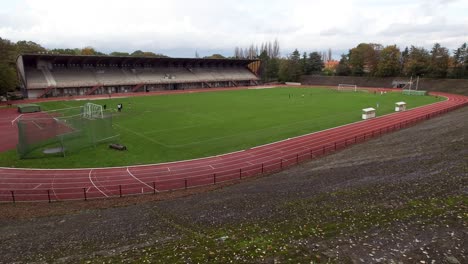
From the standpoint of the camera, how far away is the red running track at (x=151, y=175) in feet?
66.3

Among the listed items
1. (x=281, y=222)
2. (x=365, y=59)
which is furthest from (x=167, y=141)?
(x=365, y=59)

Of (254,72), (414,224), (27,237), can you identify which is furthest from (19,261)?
(254,72)

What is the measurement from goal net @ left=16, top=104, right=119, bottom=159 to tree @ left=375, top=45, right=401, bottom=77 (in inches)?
3795

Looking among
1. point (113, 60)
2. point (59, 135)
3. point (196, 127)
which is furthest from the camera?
point (113, 60)

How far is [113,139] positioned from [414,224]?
28782mm

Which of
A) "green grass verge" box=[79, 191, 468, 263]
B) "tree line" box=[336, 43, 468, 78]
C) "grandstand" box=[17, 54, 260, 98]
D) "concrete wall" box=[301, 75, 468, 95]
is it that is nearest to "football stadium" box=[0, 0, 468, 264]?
"green grass verge" box=[79, 191, 468, 263]

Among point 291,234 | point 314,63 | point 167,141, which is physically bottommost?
point 167,141

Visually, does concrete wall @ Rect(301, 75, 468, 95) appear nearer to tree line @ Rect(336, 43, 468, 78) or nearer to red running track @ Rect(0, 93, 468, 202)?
tree line @ Rect(336, 43, 468, 78)

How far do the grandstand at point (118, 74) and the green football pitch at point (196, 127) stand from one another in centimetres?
1515

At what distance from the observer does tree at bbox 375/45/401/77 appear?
102 metres

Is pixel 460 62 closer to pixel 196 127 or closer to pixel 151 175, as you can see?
pixel 196 127

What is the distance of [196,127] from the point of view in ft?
128

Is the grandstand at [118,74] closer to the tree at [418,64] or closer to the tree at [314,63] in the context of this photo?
the tree at [314,63]

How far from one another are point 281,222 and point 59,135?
75.3 feet
